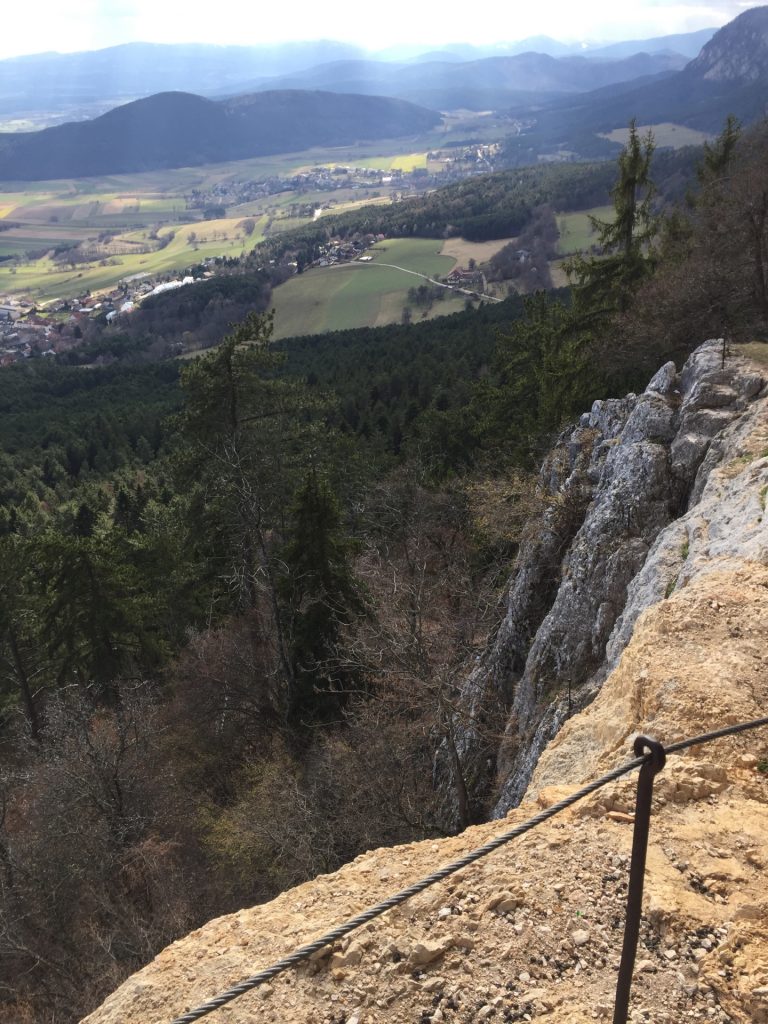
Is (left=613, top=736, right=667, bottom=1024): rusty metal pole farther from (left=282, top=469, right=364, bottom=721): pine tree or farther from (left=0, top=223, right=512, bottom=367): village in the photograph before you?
(left=0, top=223, right=512, bottom=367): village

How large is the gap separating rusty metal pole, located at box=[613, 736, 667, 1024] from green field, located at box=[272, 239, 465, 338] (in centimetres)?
11863

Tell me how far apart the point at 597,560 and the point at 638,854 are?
427 inches

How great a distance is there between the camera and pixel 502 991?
500 centimetres

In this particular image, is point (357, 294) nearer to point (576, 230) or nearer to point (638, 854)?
point (576, 230)

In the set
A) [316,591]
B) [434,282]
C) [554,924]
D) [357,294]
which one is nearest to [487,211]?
[434,282]

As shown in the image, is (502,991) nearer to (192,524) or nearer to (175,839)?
(175,839)

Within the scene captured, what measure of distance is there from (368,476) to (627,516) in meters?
21.7

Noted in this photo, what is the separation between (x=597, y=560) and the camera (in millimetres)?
13883

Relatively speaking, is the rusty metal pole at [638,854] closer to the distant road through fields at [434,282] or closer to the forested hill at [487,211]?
the distant road through fields at [434,282]

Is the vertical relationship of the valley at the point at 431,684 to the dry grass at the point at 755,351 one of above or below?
below

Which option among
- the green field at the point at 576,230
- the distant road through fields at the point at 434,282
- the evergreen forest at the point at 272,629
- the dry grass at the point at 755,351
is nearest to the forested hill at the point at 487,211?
the green field at the point at 576,230

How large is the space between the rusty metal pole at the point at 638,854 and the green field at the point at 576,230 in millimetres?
139995

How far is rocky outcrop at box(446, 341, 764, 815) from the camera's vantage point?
12.4m

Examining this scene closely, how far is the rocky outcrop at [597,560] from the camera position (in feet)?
40.6
